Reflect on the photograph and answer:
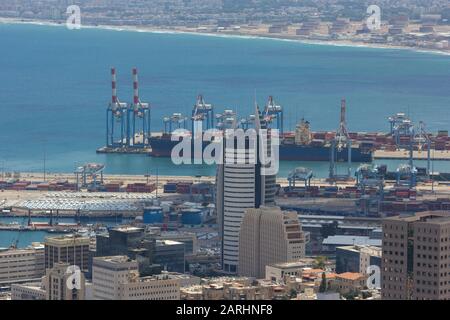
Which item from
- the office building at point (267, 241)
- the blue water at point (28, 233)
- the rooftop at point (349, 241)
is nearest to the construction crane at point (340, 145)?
the blue water at point (28, 233)

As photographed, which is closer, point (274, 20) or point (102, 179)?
point (102, 179)

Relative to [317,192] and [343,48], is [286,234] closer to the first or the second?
[317,192]

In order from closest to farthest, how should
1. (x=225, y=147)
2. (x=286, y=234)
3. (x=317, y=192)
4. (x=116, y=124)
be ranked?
(x=286, y=234)
(x=225, y=147)
(x=317, y=192)
(x=116, y=124)

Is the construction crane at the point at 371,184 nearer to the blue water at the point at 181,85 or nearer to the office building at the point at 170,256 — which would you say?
the blue water at the point at 181,85
